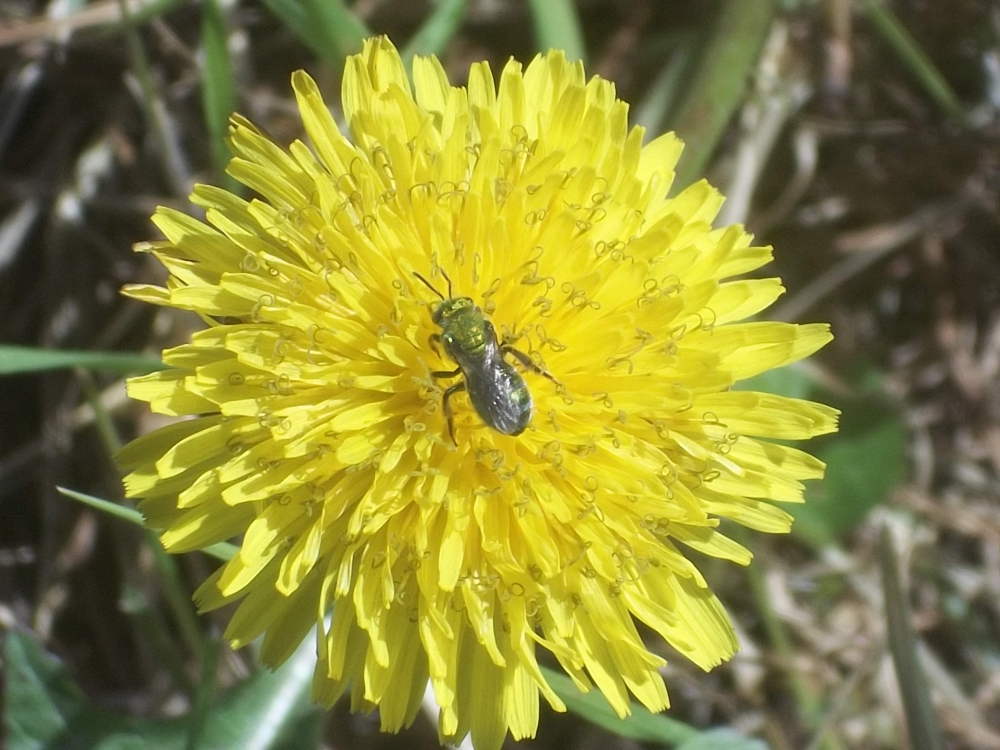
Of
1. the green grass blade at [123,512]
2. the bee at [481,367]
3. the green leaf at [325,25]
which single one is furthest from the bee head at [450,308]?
the green leaf at [325,25]

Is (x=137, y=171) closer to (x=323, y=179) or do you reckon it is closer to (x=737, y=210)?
(x=323, y=179)

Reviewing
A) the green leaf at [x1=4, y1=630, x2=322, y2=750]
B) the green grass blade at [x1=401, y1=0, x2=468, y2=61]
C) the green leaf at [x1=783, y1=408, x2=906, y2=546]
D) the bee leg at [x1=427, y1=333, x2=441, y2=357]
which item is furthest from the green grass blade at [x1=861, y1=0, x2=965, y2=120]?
the green leaf at [x1=4, y1=630, x2=322, y2=750]

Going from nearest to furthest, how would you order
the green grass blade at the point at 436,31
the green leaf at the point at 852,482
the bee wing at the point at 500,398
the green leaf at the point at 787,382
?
the bee wing at the point at 500,398, the green grass blade at the point at 436,31, the green leaf at the point at 787,382, the green leaf at the point at 852,482

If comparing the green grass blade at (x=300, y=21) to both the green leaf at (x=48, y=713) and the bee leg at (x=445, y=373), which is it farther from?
the green leaf at (x=48, y=713)

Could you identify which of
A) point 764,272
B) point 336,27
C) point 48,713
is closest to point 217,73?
point 336,27

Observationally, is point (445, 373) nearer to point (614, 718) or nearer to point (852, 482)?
point (614, 718)

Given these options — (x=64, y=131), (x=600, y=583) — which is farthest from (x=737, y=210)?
(x=64, y=131)
